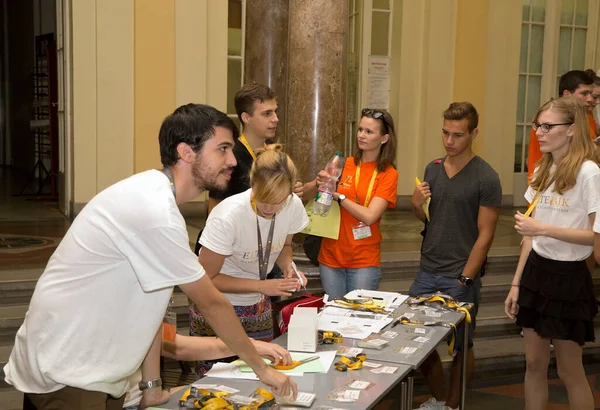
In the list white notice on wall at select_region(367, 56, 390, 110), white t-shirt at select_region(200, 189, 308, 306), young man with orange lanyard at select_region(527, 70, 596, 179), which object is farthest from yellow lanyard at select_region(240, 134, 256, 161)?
white notice on wall at select_region(367, 56, 390, 110)

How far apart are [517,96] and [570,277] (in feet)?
23.7

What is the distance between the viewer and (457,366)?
12.4ft

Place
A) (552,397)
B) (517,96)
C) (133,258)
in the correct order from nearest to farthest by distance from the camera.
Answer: (133,258), (552,397), (517,96)

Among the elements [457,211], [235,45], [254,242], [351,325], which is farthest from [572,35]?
[254,242]

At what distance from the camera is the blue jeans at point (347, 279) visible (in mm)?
4020

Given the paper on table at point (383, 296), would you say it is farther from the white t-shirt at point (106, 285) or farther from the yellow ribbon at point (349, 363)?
the white t-shirt at point (106, 285)

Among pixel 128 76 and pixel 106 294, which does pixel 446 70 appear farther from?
pixel 106 294

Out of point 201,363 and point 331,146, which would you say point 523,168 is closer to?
point 331,146

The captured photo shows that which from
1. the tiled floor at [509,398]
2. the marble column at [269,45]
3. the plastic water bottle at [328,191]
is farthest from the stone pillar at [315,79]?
the tiled floor at [509,398]

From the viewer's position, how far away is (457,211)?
3930mm

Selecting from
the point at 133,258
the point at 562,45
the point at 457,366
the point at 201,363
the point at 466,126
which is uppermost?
the point at 562,45

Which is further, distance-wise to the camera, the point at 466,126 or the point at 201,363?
the point at 466,126

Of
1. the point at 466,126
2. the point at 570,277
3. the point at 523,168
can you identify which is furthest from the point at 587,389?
the point at 523,168

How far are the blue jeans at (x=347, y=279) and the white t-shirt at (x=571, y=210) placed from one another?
2.98 feet
